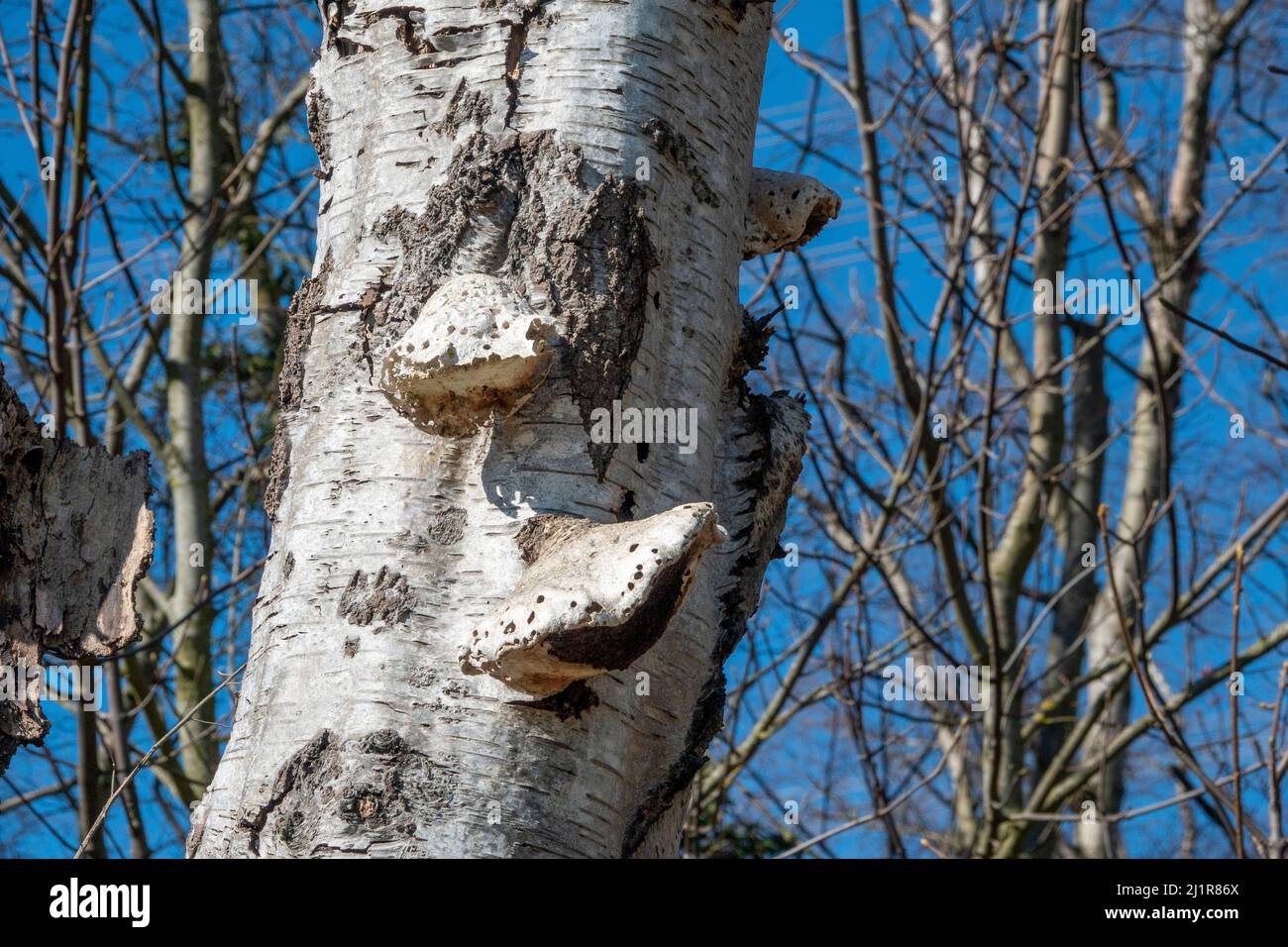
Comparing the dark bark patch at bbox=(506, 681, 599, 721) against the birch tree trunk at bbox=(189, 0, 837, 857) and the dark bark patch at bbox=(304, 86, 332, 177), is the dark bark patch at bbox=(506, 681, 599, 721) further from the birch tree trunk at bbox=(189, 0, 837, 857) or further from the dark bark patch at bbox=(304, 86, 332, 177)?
the dark bark patch at bbox=(304, 86, 332, 177)

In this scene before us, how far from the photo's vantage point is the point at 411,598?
139cm

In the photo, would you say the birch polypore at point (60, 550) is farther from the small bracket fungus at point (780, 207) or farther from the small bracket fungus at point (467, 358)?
the small bracket fungus at point (780, 207)

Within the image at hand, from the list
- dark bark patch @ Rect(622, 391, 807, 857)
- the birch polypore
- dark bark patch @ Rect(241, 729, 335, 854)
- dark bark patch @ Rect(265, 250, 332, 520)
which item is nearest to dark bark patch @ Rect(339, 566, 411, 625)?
dark bark patch @ Rect(241, 729, 335, 854)

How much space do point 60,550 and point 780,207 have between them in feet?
3.76

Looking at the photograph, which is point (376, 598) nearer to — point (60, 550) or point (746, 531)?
point (746, 531)

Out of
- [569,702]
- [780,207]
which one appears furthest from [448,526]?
[780,207]

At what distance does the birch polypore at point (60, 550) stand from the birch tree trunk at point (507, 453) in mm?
493

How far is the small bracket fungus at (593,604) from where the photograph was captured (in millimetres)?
1272

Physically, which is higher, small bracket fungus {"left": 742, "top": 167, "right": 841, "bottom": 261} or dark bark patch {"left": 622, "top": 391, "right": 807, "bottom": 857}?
small bracket fungus {"left": 742, "top": 167, "right": 841, "bottom": 261}

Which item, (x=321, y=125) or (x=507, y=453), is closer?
(x=507, y=453)

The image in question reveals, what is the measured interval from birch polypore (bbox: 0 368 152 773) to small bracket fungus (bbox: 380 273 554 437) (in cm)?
75

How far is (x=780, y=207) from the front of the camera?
1939 millimetres

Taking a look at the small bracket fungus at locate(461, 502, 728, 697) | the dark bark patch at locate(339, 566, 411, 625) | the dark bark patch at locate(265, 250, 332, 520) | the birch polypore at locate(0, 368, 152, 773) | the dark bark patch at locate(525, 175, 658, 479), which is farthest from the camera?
the birch polypore at locate(0, 368, 152, 773)

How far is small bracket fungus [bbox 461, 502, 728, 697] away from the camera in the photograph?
1.27 meters
